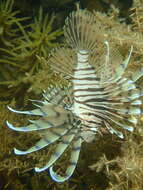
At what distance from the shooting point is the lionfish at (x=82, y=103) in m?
2.32

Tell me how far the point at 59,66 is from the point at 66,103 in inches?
14.6

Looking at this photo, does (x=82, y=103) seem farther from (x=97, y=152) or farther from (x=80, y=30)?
(x=97, y=152)

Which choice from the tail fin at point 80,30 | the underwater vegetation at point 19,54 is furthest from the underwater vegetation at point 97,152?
the underwater vegetation at point 19,54

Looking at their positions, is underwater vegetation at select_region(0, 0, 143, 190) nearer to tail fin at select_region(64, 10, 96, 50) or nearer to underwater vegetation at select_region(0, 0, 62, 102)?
tail fin at select_region(64, 10, 96, 50)

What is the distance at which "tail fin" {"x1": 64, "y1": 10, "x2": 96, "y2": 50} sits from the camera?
2.54 metres

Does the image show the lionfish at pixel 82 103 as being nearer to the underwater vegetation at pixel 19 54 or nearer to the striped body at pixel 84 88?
the striped body at pixel 84 88

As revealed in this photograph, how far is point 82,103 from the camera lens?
2.41 m

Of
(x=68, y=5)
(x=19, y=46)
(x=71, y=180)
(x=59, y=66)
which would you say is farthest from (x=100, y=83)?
(x=68, y=5)

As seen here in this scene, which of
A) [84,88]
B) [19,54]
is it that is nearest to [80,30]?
[84,88]

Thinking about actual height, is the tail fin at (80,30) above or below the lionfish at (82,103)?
above

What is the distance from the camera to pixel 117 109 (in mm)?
2428

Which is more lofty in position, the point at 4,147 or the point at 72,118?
the point at 72,118

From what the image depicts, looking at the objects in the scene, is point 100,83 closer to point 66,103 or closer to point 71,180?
point 66,103

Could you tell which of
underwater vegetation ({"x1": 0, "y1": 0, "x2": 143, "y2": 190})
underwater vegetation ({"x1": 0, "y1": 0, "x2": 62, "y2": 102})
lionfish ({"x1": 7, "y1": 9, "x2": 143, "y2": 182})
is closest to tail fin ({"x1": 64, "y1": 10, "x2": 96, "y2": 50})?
lionfish ({"x1": 7, "y1": 9, "x2": 143, "y2": 182})
